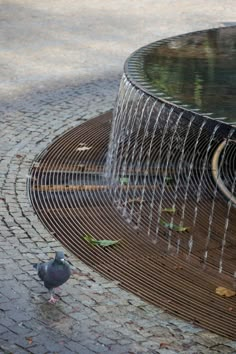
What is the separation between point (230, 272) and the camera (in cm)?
→ 640

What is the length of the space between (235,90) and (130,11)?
9414 millimetres

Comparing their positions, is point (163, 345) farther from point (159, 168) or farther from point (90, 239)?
point (159, 168)

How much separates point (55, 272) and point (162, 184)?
249cm

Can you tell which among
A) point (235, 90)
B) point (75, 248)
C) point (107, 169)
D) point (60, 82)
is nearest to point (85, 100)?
point (60, 82)

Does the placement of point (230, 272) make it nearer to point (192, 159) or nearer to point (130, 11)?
point (192, 159)

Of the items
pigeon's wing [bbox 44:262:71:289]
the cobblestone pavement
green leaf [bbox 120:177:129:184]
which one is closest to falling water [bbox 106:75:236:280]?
green leaf [bbox 120:177:129:184]

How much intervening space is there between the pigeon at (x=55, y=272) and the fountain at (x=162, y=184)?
0.64 metres

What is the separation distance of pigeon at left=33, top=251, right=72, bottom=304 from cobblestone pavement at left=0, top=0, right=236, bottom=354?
0.61 ft

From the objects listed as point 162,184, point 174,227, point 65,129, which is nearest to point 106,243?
point 174,227

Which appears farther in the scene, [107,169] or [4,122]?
[4,122]

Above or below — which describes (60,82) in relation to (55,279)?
below

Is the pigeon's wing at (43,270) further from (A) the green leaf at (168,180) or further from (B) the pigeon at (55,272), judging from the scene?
(A) the green leaf at (168,180)

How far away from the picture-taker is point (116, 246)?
6.80 m

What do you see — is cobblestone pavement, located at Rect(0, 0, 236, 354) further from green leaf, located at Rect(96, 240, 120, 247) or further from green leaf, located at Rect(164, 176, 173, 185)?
green leaf, located at Rect(164, 176, 173, 185)
